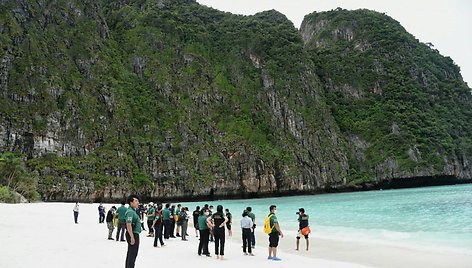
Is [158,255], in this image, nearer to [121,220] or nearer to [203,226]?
[203,226]

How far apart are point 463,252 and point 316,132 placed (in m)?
97.7

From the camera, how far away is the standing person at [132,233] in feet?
30.6

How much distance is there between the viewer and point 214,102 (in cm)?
11188

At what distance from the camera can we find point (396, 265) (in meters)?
14.8

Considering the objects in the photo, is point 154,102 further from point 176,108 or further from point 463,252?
point 463,252

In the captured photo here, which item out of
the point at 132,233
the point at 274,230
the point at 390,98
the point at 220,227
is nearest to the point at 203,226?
the point at 220,227

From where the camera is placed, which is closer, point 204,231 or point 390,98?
point 204,231

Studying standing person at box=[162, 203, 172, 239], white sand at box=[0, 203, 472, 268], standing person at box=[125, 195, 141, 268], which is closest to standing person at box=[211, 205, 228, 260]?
white sand at box=[0, 203, 472, 268]

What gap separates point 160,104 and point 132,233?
3845 inches

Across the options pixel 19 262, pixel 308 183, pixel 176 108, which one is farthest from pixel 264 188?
pixel 19 262

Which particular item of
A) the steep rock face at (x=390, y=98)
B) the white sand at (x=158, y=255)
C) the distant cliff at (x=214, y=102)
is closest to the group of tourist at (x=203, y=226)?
the white sand at (x=158, y=255)

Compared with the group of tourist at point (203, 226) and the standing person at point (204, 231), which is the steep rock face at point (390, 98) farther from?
the standing person at point (204, 231)

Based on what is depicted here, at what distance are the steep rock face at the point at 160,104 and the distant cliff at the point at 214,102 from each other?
1.08 ft

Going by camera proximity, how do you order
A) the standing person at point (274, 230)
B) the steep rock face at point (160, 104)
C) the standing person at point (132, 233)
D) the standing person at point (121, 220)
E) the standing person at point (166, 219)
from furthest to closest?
the steep rock face at point (160, 104) < the standing person at point (166, 219) < the standing person at point (121, 220) < the standing person at point (274, 230) < the standing person at point (132, 233)
